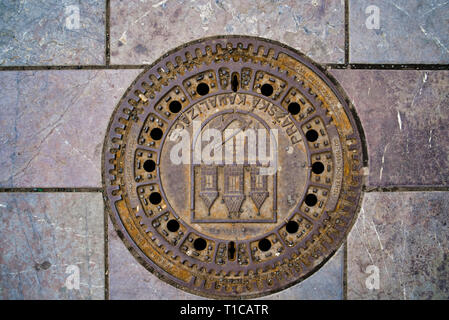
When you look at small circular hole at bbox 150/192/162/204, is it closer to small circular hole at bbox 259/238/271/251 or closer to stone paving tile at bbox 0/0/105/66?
small circular hole at bbox 259/238/271/251

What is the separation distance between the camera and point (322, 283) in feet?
7.95

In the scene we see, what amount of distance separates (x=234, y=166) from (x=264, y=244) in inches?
25.5

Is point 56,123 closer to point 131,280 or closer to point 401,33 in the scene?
point 131,280

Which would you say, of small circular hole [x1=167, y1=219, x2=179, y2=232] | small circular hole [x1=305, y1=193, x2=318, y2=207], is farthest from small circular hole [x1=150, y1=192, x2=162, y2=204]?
small circular hole [x1=305, y1=193, x2=318, y2=207]

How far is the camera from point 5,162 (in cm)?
246

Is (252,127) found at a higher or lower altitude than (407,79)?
lower

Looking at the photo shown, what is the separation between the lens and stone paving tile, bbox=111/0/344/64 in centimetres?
241

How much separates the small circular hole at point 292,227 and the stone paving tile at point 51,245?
1.42m

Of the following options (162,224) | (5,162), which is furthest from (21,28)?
(162,224)

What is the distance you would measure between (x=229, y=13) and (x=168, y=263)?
6.34 feet

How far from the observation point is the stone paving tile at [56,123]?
8.00 feet

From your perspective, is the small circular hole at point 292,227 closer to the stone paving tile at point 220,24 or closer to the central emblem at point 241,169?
the central emblem at point 241,169

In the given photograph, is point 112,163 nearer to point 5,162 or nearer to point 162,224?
point 162,224
